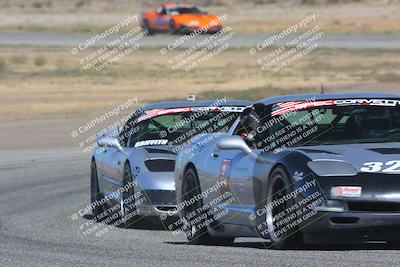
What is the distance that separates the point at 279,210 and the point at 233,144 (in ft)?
2.35

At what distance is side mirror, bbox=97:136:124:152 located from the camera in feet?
46.0

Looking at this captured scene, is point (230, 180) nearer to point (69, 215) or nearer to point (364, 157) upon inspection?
point (364, 157)

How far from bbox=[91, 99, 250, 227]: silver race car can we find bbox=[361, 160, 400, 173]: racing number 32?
3704 mm

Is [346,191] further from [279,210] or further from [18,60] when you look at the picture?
[18,60]

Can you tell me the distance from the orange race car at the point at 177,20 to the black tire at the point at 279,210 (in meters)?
47.8

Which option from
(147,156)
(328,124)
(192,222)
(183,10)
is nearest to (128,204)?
(147,156)

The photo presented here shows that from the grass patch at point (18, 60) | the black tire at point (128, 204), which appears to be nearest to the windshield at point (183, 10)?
the grass patch at point (18, 60)

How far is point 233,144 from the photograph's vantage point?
10086 millimetres

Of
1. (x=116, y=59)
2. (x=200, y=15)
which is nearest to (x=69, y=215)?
(x=116, y=59)

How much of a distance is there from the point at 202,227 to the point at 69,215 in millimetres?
4098

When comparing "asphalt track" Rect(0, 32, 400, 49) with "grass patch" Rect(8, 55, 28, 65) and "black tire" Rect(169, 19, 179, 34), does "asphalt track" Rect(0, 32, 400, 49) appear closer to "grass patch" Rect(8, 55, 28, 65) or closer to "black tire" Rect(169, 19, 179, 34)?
"black tire" Rect(169, 19, 179, 34)

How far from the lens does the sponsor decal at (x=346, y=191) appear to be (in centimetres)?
929

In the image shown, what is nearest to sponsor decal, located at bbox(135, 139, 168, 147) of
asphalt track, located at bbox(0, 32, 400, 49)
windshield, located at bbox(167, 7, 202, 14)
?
asphalt track, located at bbox(0, 32, 400, 49)

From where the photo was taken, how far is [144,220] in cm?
1370
